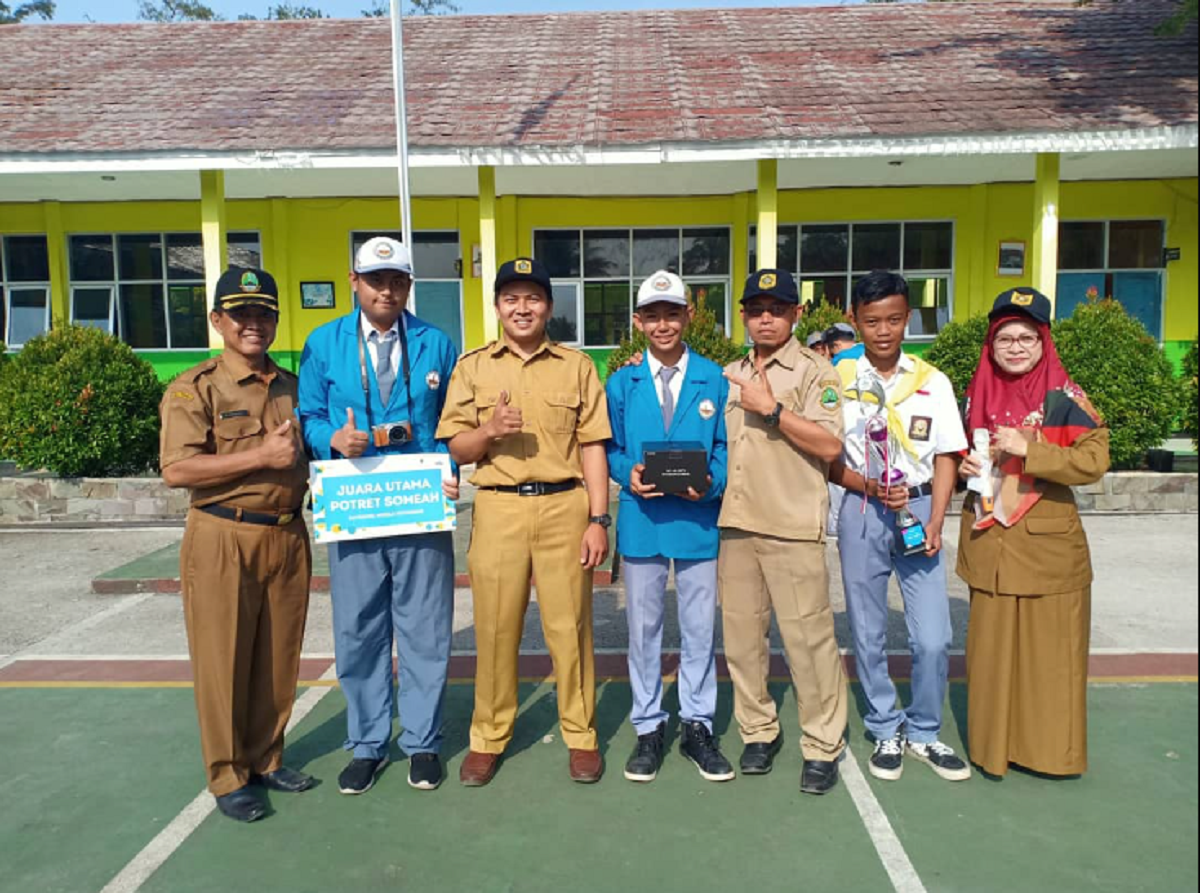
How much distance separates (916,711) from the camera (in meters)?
3.57

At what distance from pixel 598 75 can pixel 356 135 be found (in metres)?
3.85

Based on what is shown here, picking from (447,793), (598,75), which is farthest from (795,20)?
(447,793)

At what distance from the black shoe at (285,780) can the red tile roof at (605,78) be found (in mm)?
7701

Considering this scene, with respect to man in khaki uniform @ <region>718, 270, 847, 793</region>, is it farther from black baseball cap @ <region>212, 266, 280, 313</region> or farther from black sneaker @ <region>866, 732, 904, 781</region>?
black baseball cap @ <region>212, 266, 280, 313</region>

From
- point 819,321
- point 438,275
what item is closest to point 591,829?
point 819,321

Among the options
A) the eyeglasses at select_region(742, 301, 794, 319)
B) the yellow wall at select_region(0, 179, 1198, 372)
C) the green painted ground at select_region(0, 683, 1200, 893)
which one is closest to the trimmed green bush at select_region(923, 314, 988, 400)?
the yellow wall at select_region(0, 179, 1198, 372)

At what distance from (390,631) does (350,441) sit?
2.80ft

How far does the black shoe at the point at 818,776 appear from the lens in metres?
3.31

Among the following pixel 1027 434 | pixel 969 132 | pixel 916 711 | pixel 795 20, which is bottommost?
pixel 916 711

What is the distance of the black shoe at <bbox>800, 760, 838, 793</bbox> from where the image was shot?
130 inches

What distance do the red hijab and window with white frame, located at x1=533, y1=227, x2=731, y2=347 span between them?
977cm

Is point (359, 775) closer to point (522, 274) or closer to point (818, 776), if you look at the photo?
point (818, 776)

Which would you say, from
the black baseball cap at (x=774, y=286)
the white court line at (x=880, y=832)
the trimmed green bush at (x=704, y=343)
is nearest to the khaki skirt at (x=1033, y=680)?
the white court line at (x=880, y=832)

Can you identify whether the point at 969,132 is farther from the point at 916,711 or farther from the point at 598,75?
the point at 916,711
